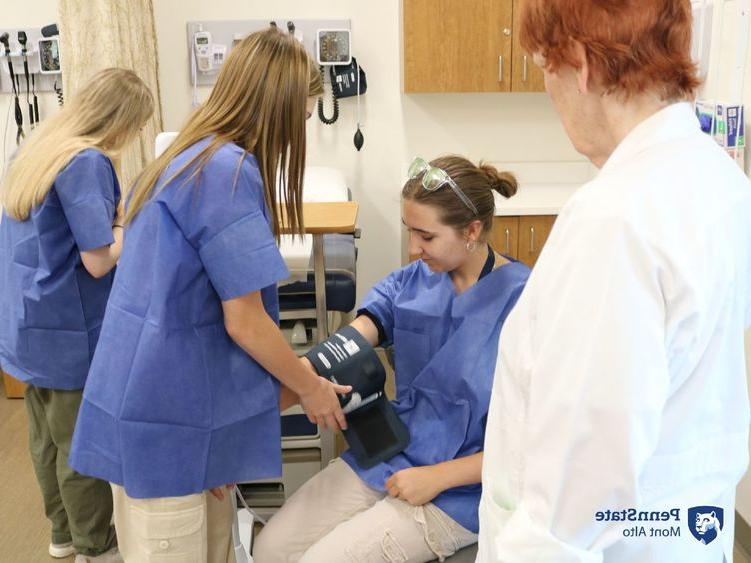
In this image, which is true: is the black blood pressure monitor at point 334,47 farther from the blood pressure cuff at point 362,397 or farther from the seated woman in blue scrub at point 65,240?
the blood pressure cuff at point 362,397

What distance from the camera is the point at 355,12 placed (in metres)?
3.55

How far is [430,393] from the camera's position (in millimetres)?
1677

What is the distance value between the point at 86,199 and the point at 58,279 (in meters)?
0.22

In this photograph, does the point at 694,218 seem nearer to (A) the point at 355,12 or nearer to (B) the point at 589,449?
(B) the point at 589,449

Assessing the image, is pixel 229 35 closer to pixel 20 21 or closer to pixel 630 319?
pixel 20 21

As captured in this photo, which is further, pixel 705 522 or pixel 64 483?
pixel 64 483

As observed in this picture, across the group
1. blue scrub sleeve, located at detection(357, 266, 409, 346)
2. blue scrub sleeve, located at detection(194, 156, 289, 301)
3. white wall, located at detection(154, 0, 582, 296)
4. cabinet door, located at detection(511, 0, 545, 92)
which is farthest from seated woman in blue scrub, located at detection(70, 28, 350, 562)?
white wall, located at detection(154, 0, 582, 296)

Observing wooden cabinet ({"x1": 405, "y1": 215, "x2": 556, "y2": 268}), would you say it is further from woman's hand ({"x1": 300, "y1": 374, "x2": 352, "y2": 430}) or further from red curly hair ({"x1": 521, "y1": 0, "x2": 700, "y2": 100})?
red curly hair ({"x1": 521, "y1": 0, "x2": 700, "y2": 100})

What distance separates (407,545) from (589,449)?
82 cm

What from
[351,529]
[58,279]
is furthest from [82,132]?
[351,529]

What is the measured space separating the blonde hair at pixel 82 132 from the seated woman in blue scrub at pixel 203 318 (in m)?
0.60

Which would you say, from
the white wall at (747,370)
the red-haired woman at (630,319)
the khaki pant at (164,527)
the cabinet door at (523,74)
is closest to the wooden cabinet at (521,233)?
the cabinet door at (523,74)

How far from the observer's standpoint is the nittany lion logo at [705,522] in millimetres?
897

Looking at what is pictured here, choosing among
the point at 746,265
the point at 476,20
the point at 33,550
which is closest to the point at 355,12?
the point at 476,20
